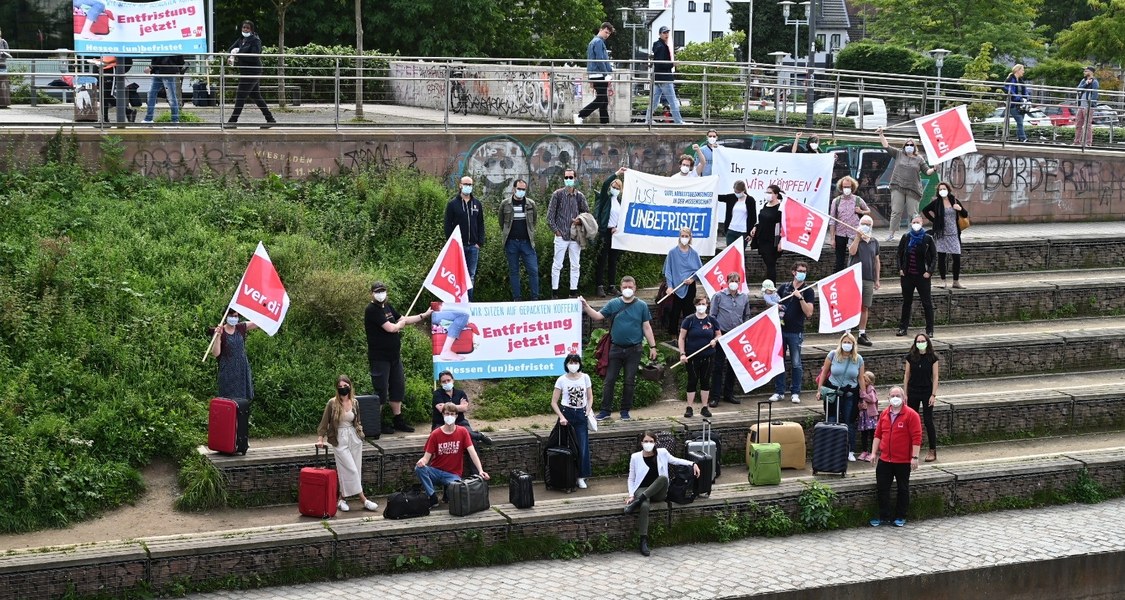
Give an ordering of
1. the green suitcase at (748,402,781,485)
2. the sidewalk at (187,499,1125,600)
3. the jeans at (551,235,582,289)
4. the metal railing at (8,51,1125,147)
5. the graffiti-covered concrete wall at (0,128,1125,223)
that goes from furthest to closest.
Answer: the metal railing at (8,51,1125,147) → the graffiti-covered concrete wall at (0,128,1125,223) → the jeans at (551,235,582,289) → the green suitcase at (748,402,781,485) → the sidewalk at (187,499,1125,600)

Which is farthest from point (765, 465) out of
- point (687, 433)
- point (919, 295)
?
point (919, 295)

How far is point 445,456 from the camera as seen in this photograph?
16.0 meters

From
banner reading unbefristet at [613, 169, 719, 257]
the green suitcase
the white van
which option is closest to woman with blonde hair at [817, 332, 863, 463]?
the green suitcase

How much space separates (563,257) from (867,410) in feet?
17.2

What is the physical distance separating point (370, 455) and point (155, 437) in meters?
2.48

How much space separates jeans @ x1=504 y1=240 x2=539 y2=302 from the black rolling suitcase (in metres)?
5.07

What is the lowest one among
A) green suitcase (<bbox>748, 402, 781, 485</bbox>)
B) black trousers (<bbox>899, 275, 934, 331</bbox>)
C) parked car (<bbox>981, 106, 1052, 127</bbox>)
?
green suitcase (<bbox>748, 402, 781, 485</bbox>)

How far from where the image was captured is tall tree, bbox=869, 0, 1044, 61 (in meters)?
61.9

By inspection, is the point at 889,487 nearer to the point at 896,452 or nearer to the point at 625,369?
the point at 896,452

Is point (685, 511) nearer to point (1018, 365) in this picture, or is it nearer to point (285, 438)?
point (285, 438)

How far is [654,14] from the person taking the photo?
103 m

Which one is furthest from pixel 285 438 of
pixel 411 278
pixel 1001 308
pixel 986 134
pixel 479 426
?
pixel 986 134

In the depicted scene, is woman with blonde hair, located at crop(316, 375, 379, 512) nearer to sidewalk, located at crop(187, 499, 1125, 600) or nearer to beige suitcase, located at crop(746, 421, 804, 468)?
sidewalk, located at crop(187, 499, 1125, 600)

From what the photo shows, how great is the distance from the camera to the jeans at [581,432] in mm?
17000
